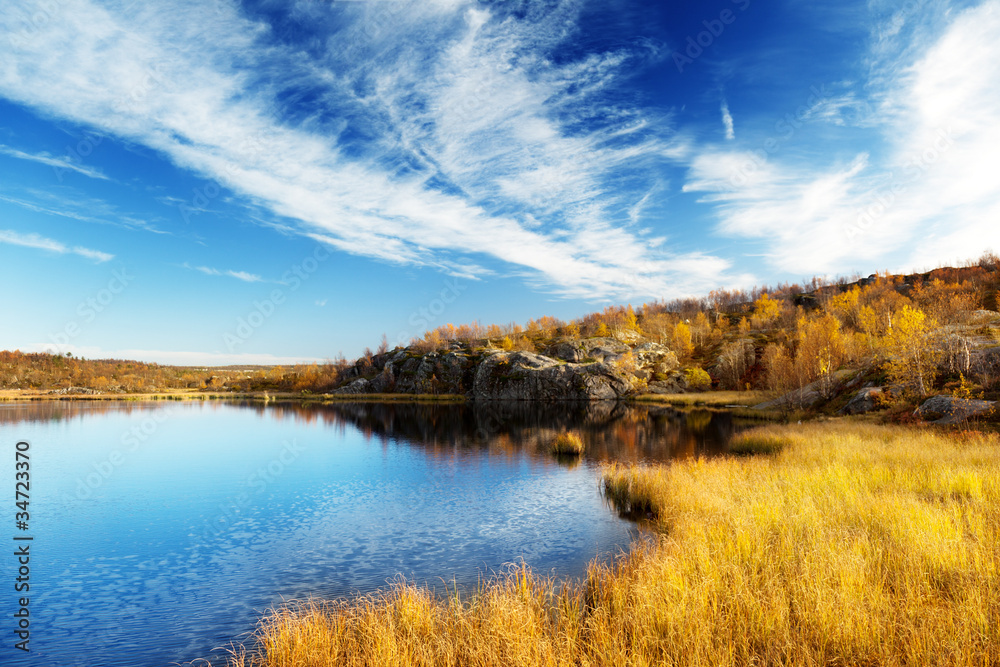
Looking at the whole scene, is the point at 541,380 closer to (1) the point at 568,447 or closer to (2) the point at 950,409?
(1) the point at 568,447

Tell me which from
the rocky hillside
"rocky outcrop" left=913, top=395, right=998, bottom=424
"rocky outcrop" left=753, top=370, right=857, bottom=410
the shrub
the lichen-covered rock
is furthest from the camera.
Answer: the lichen-covered rock

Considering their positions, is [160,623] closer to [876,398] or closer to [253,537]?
[253,537]

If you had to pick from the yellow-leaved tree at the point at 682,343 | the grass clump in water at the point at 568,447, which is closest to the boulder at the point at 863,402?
the grass clump in water at the point at 568,447

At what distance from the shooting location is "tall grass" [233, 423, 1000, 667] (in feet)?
26.4

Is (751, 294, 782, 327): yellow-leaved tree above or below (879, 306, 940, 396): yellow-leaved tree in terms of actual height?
above

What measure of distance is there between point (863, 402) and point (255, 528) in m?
50.9

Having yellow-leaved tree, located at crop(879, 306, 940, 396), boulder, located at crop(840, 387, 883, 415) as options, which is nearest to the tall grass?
yellow-leaved tree, located at crop(879, 306, 940, 396)

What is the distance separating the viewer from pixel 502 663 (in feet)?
26.4

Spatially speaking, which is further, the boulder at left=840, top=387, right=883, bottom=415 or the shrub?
the shrub

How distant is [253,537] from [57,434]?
51018 millimetres

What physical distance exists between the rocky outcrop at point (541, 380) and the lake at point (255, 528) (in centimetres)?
7853

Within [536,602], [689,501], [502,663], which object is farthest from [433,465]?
[502,663]

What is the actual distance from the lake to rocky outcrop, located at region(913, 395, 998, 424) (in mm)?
14013

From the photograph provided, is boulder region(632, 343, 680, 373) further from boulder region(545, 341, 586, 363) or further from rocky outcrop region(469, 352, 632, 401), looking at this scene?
boulder region(545, 341, 586, 363)
